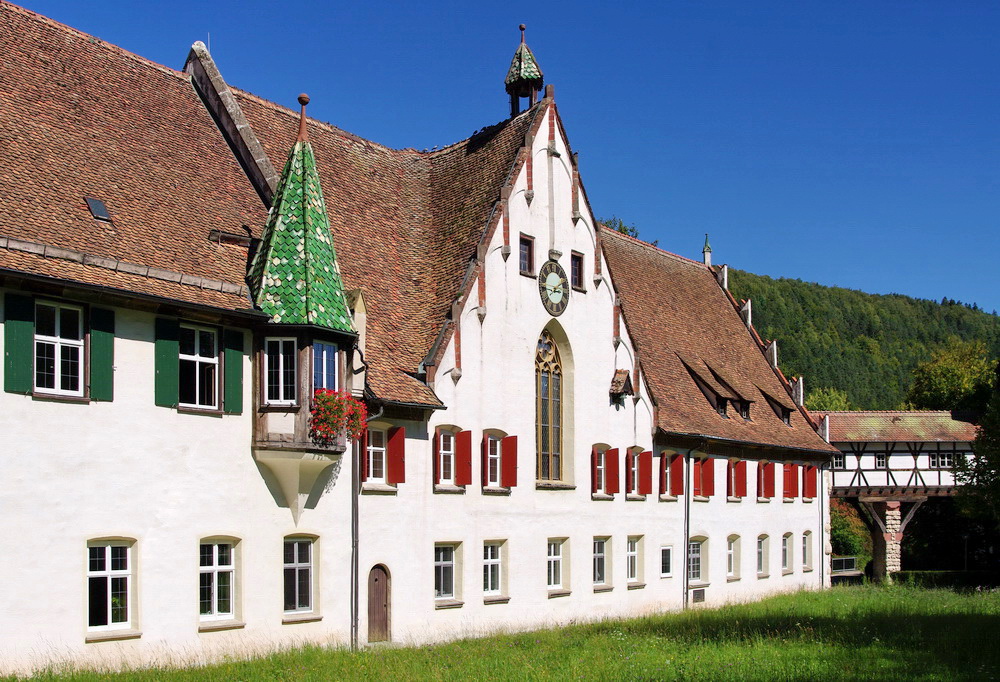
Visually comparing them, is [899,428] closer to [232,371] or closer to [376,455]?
[376,455]

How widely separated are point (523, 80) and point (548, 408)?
9828mm

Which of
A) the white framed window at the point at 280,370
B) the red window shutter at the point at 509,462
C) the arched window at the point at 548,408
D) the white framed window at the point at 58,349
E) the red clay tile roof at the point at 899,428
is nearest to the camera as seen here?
the white framed window at the point at 58,349

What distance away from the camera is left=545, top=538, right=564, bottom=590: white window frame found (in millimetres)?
29719

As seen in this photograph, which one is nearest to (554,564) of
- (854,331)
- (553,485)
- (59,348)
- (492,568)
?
(553,485)

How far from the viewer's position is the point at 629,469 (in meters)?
32.8

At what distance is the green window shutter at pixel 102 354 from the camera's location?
18406mm

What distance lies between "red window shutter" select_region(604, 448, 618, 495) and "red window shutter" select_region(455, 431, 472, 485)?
20.7ft

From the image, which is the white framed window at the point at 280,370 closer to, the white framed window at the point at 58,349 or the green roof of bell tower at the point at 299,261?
the green roof of bell tower at the point at 299,261

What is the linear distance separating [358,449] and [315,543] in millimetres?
2107

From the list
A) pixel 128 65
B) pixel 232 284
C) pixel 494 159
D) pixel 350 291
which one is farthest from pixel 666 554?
pixel 128 65

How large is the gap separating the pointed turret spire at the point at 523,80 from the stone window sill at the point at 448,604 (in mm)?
14255

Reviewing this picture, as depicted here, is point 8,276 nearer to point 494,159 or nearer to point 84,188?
point 84,188

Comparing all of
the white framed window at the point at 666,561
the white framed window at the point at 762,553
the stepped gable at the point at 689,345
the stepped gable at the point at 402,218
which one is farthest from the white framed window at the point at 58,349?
the white framed window at the point at 762,553

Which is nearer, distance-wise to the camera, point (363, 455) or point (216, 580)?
point (216, 580)
